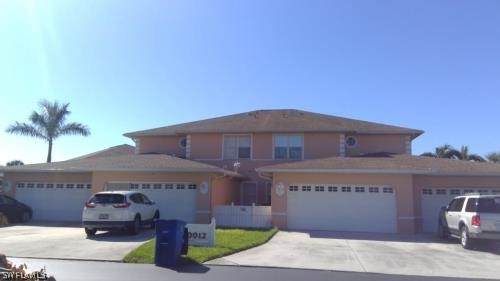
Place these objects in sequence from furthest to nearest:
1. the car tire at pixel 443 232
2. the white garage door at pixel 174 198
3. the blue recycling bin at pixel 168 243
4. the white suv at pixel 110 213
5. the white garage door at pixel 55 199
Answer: the white garage door at pixel 55 199 → the white garage door at pixel 174 198 → the car tire at pixel 443 232 → the white suv at pixel 110 213 → the blue recycling bin at pixel 168 243

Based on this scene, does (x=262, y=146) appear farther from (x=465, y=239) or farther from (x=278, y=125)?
(x=465, y=239)

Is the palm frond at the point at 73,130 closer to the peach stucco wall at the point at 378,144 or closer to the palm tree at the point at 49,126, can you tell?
the palm tree at the point at 49,126

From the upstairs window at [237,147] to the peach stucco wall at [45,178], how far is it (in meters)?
7.90

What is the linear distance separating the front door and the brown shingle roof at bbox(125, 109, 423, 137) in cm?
323

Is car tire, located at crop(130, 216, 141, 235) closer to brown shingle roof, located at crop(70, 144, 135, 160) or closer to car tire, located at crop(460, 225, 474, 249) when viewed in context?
car tire, located at crop(460, 225, 474, 249)

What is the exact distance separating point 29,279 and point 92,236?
1130 centimetres

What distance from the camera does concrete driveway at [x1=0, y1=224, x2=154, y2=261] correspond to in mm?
12464

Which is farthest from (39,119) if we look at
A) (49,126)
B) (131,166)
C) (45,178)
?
(131,166)

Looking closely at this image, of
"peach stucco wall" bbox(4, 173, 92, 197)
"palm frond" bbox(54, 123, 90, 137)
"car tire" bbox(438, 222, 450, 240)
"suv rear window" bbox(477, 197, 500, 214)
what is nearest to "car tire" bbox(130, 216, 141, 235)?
"peach stucco wall" bbox(4, 173, 92, 197)

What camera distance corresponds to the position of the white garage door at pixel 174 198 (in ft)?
70.6

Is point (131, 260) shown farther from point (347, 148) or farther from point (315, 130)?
point (347, 148)

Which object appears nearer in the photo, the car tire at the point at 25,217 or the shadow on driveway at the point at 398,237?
the shadow on driveway at the point at 398,237

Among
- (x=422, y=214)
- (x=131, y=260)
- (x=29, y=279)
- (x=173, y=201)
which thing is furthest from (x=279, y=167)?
(x=29, y=279)

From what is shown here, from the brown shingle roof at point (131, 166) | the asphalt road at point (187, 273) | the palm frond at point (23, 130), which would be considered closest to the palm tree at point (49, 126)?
the palm frond at point (23, 130)
